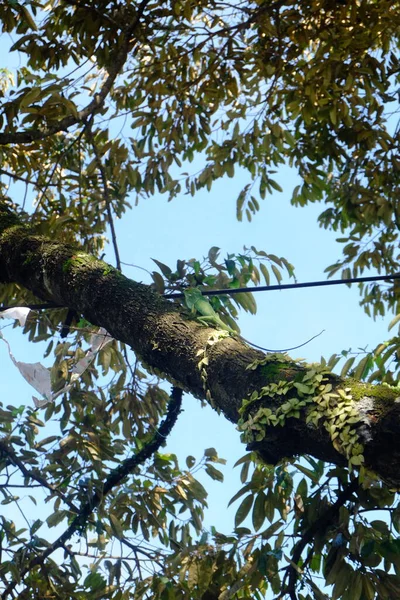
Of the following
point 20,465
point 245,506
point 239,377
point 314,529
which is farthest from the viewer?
point 20,465

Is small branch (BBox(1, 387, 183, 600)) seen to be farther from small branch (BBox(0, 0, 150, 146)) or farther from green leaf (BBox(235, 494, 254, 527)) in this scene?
small branch (BBox(0, 0, 150, 146))

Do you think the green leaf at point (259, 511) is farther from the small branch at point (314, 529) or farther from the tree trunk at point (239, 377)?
the tree trunk at point (239, 377)

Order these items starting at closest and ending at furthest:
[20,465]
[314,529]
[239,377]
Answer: [239,377] < [314,529] < [20,465]

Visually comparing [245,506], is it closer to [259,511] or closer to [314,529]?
[259,511]

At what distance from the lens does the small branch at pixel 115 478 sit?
226cm

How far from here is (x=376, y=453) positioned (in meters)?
1.09

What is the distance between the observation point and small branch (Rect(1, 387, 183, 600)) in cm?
226

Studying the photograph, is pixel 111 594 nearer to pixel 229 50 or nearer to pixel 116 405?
pixel 116 405

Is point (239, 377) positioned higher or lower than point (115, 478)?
lower

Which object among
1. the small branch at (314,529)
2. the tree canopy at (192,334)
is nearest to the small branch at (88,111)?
the tree canopy at (192,334)

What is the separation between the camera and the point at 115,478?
2527mm

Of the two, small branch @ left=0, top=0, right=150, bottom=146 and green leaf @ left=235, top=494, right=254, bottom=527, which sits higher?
small branch @ left=0, top=0, right=150, bottom=146

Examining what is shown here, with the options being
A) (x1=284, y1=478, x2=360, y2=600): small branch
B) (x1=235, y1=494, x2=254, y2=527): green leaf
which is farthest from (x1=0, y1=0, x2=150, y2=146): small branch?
(x1=284, y1=478, x2=360, y2=600): small branch

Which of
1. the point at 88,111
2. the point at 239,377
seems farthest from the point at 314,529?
the point at 88,111
